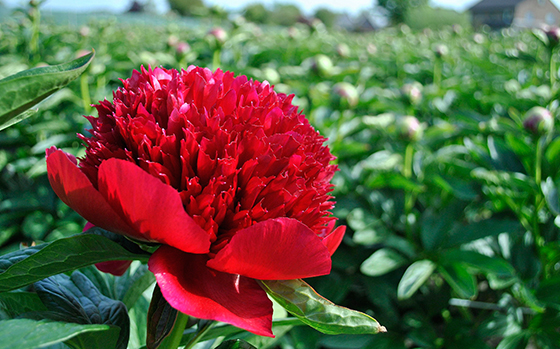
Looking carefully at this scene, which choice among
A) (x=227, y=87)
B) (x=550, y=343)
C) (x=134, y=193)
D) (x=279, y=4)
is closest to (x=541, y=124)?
(x=550, y=343)

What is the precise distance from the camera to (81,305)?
0.40m

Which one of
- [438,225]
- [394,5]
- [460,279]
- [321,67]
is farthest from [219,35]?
[394,5]

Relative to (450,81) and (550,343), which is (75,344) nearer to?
(550,343)

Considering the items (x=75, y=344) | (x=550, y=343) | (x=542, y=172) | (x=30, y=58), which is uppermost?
(x=75, y=344)

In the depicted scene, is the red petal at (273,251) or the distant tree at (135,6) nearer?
the red petal at (273,251)

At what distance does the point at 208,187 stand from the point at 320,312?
0.13 metres

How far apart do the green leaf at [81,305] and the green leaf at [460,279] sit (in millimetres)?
888

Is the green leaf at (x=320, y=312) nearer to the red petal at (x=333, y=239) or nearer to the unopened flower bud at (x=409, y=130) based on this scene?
the red petal at (x=333, y=239)

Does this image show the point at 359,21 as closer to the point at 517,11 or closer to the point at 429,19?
the point at 517,11

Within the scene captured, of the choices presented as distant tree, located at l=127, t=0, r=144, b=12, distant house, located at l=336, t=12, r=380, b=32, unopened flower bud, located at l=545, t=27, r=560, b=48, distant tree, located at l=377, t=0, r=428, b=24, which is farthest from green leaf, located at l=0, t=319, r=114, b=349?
distant house, located at l=336, t=12, r=380, b=32

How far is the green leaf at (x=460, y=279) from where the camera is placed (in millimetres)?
1058

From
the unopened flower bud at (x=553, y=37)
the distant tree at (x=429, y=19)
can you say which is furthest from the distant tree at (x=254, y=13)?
the distant tree at (x=429, y=19)

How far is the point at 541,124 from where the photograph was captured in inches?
45.8

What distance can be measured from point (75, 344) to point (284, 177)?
0.77 ft
